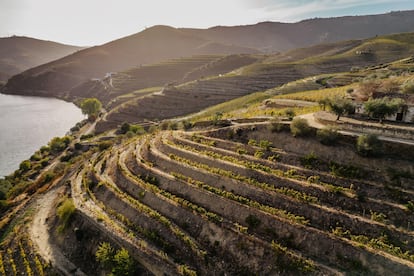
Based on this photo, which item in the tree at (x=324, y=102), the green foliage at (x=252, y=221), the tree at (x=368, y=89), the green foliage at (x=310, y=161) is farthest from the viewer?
the tree at (x=368, y=89)

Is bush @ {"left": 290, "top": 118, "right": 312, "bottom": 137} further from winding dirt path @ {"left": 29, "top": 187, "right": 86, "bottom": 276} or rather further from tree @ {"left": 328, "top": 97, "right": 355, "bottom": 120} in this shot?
winding dirt path @ {"left": 29, "top": 187, "right": 86, "bottom": 276}

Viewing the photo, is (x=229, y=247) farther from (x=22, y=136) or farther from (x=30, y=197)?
(x=22, y=136)

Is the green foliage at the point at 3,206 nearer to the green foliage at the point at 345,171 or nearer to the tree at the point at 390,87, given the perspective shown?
the green foliage at the point at 345,171

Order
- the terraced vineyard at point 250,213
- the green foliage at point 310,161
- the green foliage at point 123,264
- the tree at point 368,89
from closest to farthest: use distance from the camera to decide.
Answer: the terraced vineyard at point 250,213
the green foliage at point 123,264
the green foliage at point 310,161
the tree at point 368,89

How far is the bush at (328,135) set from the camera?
23.6 m

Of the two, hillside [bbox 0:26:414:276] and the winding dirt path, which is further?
the winding dirt path

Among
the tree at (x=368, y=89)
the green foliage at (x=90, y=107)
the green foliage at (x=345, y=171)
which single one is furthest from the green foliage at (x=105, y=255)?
the green foliage at (x=90, y=107)

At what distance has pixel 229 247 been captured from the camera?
19891 millimetres

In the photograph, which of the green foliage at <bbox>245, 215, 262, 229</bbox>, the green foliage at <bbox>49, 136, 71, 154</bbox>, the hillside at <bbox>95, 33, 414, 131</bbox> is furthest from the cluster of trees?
the green foliage at <bbox>49, 136, 71, 154</bbox>

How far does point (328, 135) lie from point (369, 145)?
3.31 meters

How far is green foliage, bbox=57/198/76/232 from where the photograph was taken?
26922 millimetres

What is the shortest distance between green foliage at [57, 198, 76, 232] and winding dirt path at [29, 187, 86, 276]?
174 cm

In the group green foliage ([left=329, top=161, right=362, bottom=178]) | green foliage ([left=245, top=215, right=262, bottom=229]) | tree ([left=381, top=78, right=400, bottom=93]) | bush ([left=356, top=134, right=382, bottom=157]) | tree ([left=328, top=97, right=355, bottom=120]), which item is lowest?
green foliage ([left=245, top=215, right=262, bottom=229])

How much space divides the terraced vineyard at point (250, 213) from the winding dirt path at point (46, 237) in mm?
4188
